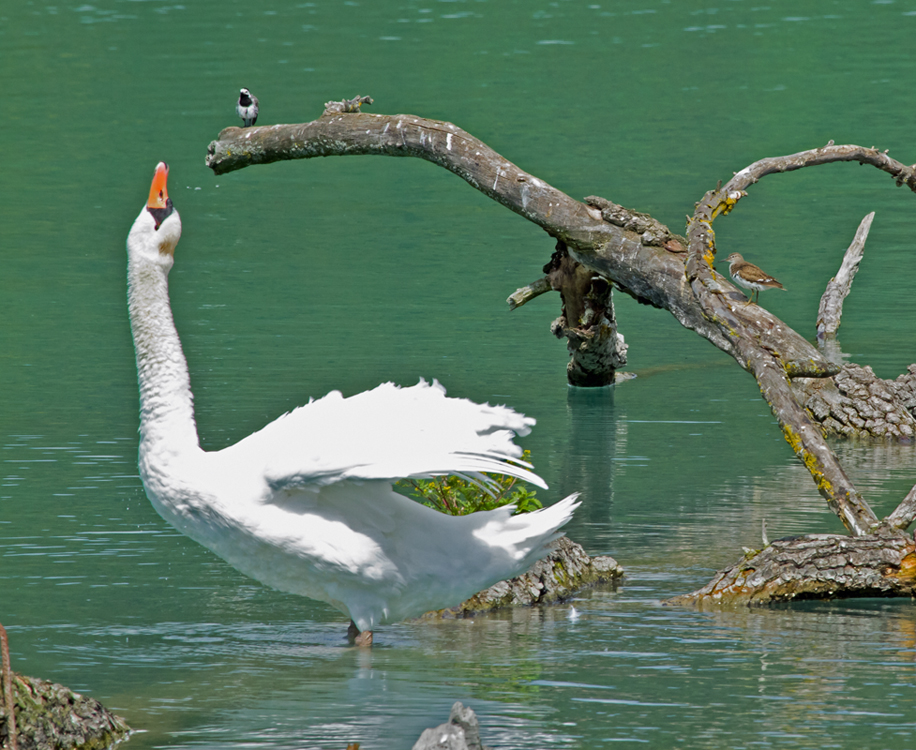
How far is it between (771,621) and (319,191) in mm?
19797

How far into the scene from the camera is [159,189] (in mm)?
7863

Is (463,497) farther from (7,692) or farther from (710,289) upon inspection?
(7,692)

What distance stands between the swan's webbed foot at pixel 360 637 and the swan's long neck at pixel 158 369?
1.26 metres

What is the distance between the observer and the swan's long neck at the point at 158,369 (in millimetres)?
7578

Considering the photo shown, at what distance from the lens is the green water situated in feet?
24.1

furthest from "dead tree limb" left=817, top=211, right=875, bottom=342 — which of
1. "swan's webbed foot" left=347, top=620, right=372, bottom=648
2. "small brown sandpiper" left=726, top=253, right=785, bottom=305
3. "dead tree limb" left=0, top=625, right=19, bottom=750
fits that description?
"dead tree limb" left=0, top=625, right=19, bottom=750

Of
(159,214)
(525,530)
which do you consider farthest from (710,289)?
(159,214)

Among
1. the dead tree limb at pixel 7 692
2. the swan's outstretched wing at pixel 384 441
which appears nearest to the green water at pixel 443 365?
the dead tree limb at pixel 7 692

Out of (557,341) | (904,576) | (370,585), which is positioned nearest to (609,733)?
(370,585)

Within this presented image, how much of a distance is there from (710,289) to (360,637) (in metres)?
3.09

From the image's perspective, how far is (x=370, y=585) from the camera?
770cm

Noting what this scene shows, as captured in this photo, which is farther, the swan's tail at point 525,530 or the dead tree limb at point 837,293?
the dead tree limb at point 837,293

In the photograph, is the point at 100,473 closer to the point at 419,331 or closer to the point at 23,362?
the point at 23,362

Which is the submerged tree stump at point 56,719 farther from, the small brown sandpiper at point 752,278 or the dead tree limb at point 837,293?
the dead tree limb at point 837,293
